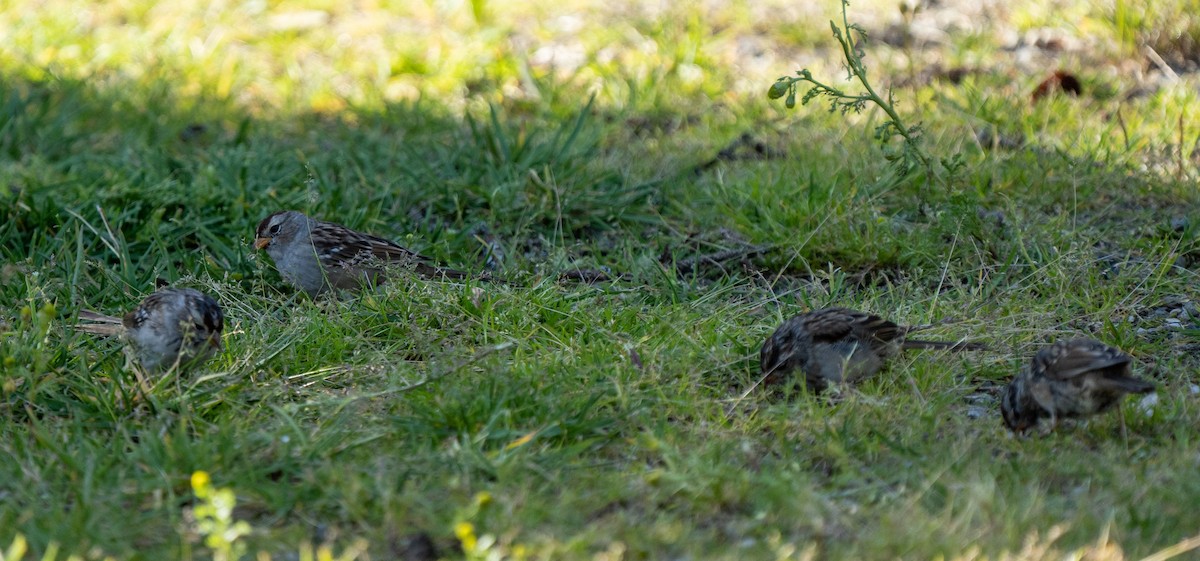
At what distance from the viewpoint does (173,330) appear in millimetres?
4555

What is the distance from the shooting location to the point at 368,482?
3861mm

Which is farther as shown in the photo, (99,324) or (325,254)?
(325,254)

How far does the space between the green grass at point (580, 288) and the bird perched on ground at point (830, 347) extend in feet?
0.36

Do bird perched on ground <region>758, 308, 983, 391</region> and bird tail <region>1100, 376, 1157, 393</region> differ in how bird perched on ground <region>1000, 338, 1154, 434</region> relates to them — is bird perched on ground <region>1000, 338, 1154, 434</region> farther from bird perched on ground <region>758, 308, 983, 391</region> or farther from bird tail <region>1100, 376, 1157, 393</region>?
bird perched on ground <region>758, 308, 983, 391</region>

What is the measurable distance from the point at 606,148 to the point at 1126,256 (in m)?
3.14

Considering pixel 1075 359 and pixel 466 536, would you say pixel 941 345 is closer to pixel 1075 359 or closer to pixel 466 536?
pixel 1075 359

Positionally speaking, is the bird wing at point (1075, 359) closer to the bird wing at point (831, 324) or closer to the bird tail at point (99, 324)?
the bird wing at point (831, 324)

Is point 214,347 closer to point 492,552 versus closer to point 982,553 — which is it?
point 492,552

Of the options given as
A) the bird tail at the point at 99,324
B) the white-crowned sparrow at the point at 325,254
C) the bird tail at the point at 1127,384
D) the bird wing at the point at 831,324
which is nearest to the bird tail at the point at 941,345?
the bird wing at the point at 831,324

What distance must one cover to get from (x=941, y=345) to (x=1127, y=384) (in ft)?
2.97

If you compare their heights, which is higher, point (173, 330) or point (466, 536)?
point (466, 536)

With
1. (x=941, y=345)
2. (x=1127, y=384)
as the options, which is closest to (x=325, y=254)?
(x=941, y=345)

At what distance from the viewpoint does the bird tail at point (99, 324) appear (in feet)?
16.2

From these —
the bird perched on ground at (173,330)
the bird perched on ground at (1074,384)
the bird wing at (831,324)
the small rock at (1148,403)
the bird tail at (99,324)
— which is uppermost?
the bird perched on ground at (1074,384)
